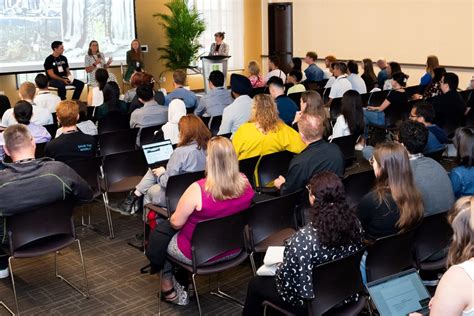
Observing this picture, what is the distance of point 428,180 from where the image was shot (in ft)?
13.0

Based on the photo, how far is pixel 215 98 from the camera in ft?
26.4

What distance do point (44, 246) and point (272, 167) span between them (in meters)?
2.08

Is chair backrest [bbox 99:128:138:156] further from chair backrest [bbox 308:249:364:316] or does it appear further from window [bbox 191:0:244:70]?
window [bbox 191:0:244:70]

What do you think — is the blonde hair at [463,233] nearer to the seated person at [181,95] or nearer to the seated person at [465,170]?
the seated person at [465,170]

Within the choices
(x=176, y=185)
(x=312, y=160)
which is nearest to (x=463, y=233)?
(x=312, y=160)

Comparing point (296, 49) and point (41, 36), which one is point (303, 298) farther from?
point (296, 49)

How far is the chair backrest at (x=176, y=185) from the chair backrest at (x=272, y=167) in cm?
81

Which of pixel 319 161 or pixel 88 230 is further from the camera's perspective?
pixel 88 230

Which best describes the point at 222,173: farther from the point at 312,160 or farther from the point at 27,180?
the point at 27,180

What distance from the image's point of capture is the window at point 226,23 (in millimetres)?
15797

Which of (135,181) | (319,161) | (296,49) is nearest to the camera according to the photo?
(319,161)

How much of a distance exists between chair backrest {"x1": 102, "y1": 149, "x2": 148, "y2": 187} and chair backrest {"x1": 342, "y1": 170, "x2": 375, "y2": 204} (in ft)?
7.14

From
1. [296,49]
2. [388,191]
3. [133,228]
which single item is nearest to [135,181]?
[133,228]

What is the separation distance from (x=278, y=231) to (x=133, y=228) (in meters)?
2.16
